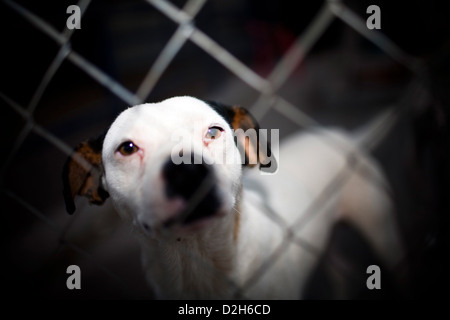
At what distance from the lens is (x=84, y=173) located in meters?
1.35

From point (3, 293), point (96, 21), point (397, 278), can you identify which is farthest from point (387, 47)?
point (96, 21)

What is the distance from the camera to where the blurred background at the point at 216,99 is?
1.96 metres

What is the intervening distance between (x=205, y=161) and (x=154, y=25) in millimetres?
4393

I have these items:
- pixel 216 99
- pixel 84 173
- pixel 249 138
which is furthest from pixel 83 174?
pixel 216 99

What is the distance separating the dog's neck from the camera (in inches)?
54.0

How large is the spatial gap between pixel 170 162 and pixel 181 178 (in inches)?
2.4

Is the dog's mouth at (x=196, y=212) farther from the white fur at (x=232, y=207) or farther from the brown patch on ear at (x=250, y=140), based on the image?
the brown patch on ear at (x=250, y=140)

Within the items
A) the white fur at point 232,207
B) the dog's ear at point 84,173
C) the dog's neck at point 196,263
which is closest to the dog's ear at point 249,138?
the white fur at point 232,207

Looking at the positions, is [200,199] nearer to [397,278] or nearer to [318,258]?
[318,258]

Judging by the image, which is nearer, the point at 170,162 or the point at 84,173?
the point at 170,162

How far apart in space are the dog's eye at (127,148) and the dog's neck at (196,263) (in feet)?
1.35

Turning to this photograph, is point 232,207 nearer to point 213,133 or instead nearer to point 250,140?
point 213,133

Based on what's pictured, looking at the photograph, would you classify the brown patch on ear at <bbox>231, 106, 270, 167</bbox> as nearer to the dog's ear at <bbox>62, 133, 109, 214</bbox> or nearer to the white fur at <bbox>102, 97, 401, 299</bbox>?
the white fur at <bbox>102, 97, 401, 299</bbox>
